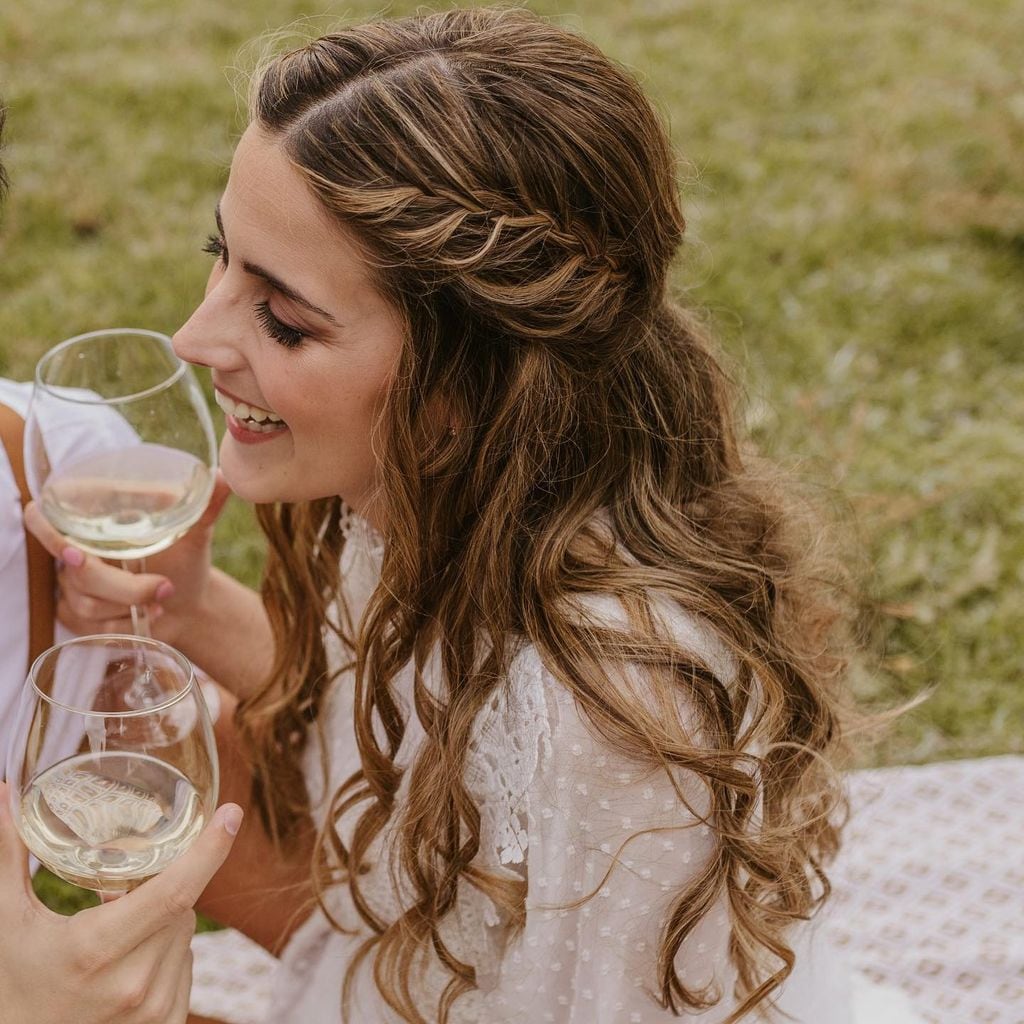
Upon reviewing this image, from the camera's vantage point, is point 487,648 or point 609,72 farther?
point 487,648

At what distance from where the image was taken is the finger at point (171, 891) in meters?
1.60

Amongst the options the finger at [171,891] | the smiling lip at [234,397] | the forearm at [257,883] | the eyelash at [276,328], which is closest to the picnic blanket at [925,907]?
the forearm at [257,883]

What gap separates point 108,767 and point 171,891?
7.4 inches

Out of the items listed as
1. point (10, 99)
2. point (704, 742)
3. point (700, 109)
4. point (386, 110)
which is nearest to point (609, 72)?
point (386, 110)

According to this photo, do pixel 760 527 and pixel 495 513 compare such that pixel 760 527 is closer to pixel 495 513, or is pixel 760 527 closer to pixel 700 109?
pixel 495 513

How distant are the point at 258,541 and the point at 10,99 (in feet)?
9.96

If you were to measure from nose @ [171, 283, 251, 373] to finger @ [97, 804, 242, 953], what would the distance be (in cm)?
71

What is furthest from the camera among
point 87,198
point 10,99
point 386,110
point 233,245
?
point 10,99

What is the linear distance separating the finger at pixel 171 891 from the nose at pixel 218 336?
705 millimetres

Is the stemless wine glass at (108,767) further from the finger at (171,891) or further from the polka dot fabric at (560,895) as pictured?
the polka dot fabric at (560,895)

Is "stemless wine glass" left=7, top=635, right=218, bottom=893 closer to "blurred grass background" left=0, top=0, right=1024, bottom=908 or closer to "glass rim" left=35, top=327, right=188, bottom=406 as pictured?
"glass rim" left=35, top=327, right=188, bottom=406

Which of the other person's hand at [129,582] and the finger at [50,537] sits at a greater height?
the finger at [50,537]

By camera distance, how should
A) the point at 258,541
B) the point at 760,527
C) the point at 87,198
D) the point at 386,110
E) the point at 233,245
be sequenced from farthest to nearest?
the point at 87,198 < the point at 258,541 < the point at 760,527 < the point at 233,245 < the point at 386,110

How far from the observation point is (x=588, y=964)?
204cm
